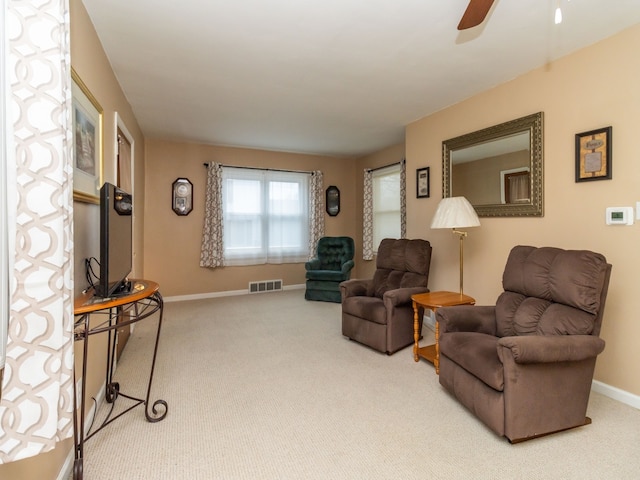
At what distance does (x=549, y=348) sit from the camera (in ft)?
5.72

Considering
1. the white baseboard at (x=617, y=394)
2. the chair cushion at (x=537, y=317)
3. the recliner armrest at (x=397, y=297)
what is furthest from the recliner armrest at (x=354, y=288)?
the white baseboard at (x=617, y=394)

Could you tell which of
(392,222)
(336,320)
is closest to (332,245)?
(392,222)

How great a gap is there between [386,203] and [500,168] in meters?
2.67

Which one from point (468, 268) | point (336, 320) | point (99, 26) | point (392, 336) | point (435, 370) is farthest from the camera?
point (336, 320)

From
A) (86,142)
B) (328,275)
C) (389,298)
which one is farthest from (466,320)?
(328,275)

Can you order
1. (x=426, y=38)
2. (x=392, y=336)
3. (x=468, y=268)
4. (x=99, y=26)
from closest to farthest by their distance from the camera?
(x=99, y=26)
(x=426, y=38)
(x=392, y=336)
(x=468, y=268)

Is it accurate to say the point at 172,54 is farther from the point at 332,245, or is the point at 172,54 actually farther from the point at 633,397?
the point at 633,397

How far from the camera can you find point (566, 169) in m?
2.61

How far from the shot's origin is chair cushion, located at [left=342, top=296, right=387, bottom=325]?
3.11 m

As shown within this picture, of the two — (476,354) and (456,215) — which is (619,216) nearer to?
(456,215)

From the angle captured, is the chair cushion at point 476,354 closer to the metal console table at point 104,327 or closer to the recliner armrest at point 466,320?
the recliner armrest at point 466,320

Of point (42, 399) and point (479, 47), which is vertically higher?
point (479, 47)

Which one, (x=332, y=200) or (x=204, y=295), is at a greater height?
(x=332, y=200)

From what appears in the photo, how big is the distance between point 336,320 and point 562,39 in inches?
136
